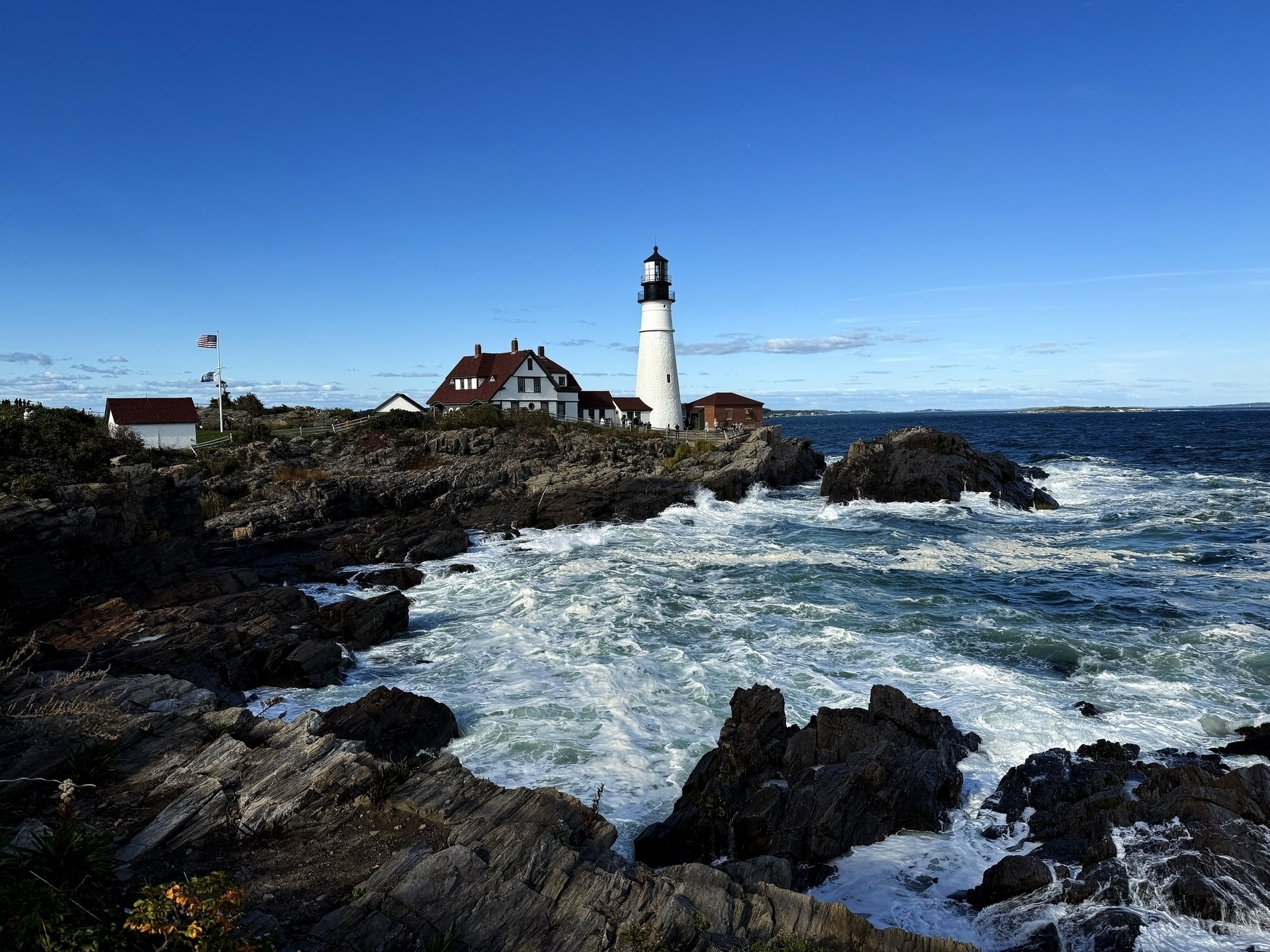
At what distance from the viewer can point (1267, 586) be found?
2136 cm

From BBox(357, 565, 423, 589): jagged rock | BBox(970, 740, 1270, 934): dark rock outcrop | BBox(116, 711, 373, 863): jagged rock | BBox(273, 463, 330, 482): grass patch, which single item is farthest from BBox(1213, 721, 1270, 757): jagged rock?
BBox(273, 463, 330, 482): grass patch

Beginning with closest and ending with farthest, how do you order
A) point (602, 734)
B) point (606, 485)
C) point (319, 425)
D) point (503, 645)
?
point (602, 734), point (503, 645), point (606, 485), point (319, 425)

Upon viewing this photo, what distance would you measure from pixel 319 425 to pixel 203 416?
36.9 ft

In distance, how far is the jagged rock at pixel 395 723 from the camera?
11844 mm

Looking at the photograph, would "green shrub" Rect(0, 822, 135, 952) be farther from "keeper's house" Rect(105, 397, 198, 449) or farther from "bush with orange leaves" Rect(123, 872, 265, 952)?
"keeper's house" Rect(105, 397, 198, 449)

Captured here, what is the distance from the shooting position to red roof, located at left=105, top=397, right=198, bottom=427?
43000 mm

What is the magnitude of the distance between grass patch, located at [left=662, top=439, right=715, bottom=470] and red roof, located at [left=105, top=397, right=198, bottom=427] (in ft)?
94.8

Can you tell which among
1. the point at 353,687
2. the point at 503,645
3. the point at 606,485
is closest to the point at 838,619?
the point at 503,645

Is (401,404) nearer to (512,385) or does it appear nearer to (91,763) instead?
(512,385)

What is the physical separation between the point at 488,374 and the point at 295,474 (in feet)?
84.9

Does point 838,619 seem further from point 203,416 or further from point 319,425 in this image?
point 203,416

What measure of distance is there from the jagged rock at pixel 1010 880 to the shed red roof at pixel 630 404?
177ft

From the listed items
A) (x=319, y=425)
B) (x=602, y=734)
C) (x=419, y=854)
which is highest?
(x=319, y=425)

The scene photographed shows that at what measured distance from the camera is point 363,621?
711 inches
